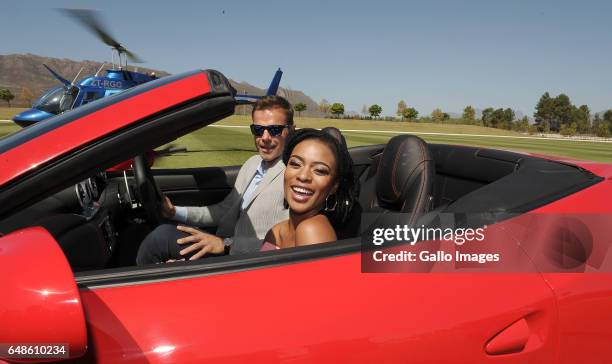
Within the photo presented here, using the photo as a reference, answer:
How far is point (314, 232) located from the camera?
58.8 inches

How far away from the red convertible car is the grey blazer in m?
0.75

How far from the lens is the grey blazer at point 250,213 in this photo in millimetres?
2127

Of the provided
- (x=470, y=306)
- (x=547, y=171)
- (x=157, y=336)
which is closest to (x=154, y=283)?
(x=157, y=336)

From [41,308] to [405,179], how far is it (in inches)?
62.0

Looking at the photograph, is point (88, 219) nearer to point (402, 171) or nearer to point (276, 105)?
point (276, 105)

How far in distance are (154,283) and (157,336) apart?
14 cm

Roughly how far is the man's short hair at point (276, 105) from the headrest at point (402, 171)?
0.64m

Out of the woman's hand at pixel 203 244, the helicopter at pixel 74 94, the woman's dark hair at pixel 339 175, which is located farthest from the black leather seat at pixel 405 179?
the helicopter at pixel 74 94

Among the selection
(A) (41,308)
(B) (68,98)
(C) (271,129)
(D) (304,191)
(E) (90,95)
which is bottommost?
(A) (41,308)

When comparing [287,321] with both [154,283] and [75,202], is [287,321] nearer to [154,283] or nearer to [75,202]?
[154,283]

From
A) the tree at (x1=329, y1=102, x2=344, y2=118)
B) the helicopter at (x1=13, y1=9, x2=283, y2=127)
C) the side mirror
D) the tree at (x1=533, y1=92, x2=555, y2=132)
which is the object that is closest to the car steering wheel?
the side mirror

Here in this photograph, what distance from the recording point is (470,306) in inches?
46.9

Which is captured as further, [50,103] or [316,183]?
[50,103]

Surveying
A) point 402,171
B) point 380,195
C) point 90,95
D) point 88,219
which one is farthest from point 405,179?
point 90,95
